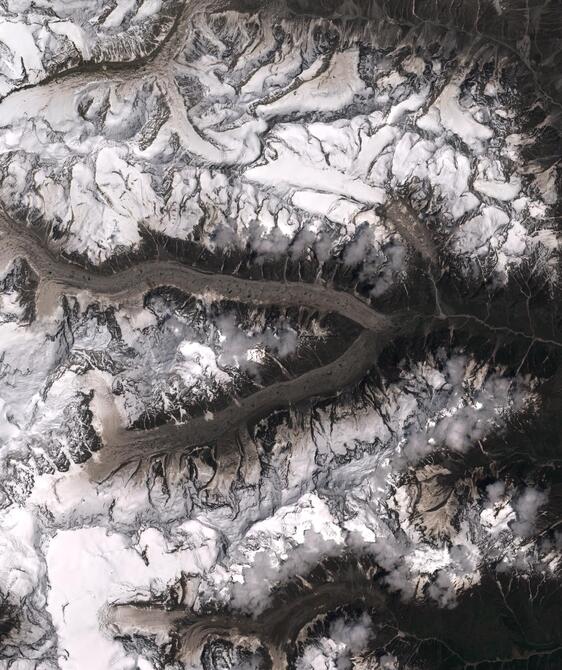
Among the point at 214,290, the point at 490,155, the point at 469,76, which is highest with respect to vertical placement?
the point at 469,76

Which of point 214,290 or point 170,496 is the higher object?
point 214,290

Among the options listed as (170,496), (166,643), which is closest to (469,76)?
(170,496)

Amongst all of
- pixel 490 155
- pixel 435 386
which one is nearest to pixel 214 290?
pixel 435 386

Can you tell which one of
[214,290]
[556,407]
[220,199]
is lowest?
[556,407]

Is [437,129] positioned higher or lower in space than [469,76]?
lower

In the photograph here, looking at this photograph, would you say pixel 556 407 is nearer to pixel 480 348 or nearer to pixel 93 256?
pixel 480 348

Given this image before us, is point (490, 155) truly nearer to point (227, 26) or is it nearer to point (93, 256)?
point (227, 26)
